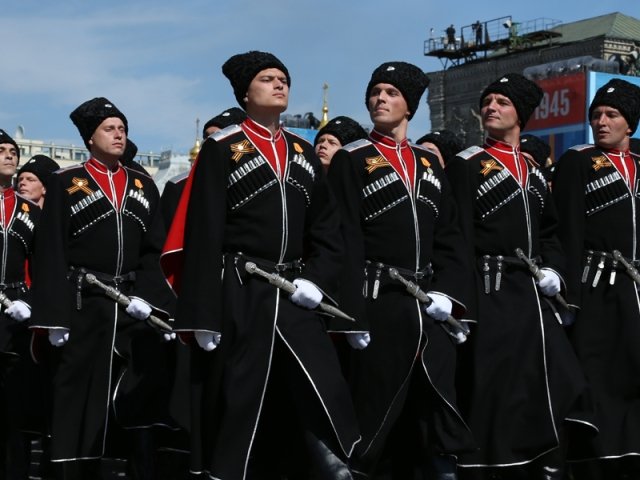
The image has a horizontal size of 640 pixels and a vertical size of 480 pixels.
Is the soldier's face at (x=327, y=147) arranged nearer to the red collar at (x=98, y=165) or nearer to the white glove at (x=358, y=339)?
the red collar at (x=98, y=165)

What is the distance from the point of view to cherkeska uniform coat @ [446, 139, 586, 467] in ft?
24.4

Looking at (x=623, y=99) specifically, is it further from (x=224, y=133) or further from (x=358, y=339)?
(x=224, y=133)

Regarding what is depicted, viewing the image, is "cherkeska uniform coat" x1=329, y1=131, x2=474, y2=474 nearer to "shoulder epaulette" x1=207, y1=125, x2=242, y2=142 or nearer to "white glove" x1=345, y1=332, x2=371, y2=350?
"white glove" x1=345, y1=332, x2=371, y2=350

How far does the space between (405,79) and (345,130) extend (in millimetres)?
2761

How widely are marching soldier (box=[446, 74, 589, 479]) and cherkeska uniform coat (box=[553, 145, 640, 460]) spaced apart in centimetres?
29

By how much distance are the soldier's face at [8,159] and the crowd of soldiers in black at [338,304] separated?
423 millimetres

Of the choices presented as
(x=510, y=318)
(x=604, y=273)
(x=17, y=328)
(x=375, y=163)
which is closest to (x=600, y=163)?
(x=604, y=273)

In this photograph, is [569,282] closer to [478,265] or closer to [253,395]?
[478,265]

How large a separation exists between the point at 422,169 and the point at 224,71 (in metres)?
1.27

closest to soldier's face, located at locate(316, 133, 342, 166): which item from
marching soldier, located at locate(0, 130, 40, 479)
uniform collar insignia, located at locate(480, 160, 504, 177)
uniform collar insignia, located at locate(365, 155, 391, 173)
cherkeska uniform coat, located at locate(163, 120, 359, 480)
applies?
marching soldier, located at locate(0, 130, 40, 479)

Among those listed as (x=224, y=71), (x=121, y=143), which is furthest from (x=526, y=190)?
(x=121, y=143)

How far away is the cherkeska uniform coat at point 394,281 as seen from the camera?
6902 mm

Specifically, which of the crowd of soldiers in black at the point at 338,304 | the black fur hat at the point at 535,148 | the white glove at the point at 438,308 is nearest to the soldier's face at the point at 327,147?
the crowd of soldiers in black at the point at 338,304

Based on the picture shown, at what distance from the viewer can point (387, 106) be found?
7.27m
